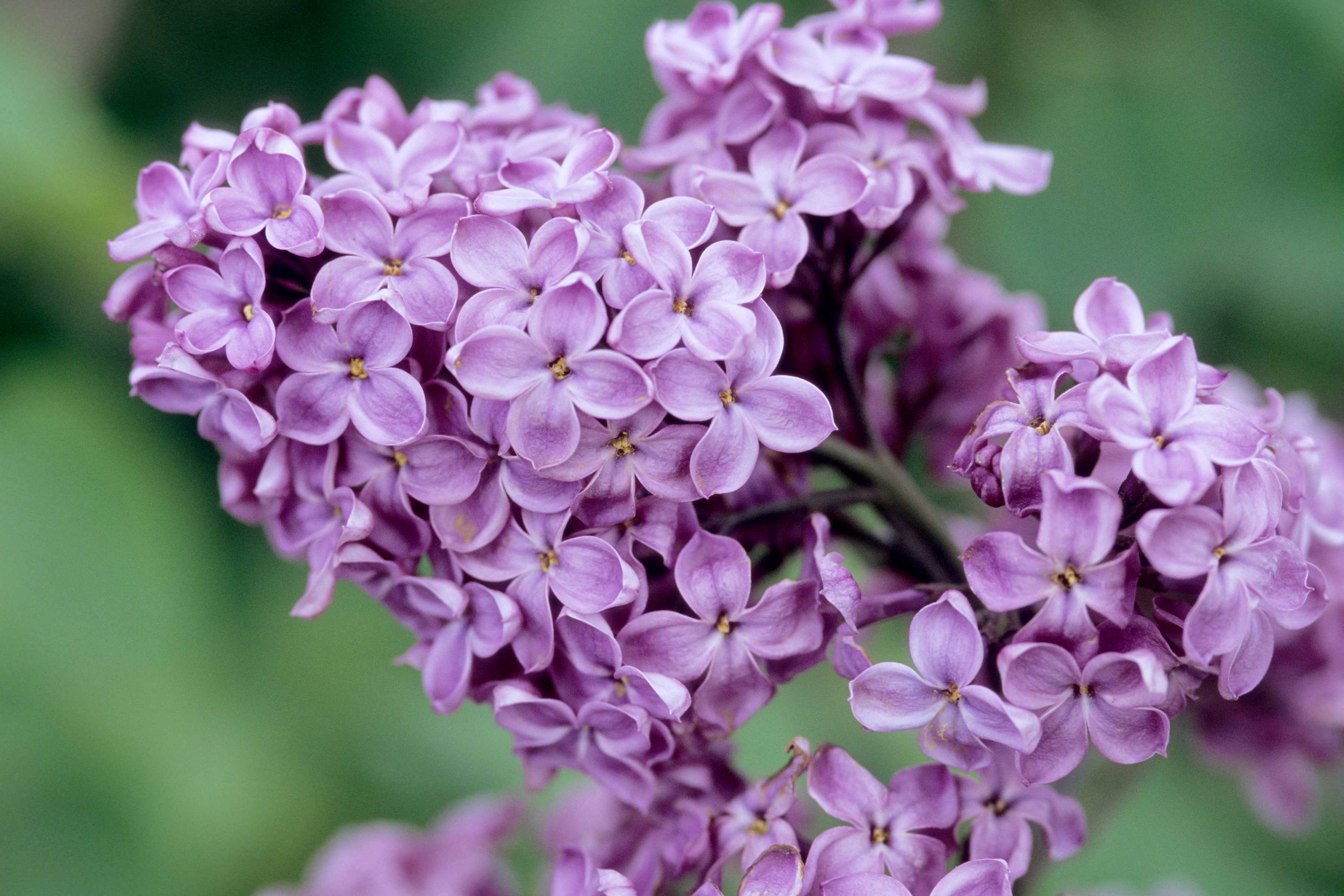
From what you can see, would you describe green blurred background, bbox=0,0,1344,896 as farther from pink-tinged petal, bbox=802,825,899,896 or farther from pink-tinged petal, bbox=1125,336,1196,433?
pink-tinged petal, bbox=1125,336,1196,433

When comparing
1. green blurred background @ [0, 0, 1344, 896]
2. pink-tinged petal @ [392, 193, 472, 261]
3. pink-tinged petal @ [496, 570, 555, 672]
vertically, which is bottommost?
green blurred background @ [0, 0, 1344, 896]

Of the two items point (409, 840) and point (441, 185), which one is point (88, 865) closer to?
point (409, 840)

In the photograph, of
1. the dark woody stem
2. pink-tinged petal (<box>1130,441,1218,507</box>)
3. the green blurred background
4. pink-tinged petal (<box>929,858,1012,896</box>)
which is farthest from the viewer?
the green blurred background

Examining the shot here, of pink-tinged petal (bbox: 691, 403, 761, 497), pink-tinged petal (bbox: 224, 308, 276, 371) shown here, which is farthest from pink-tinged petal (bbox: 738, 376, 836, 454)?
pink-tinged petal (bbox: 224, 308, 276, 371)

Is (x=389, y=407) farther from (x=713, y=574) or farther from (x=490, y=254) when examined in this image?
(x=713, y=574)

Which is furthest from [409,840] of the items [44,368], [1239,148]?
[1239,148]

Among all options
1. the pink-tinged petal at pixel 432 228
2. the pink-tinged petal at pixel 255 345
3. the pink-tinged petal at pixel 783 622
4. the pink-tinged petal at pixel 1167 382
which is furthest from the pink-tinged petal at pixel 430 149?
the pink-tinged petal at pixel 1167 382

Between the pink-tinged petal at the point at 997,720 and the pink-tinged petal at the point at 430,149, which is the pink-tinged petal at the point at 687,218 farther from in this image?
the pink-tinged petal at the point at 997,720

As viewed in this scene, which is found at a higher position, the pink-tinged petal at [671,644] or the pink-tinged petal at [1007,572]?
the pink-tinged petal at [1007,572]
